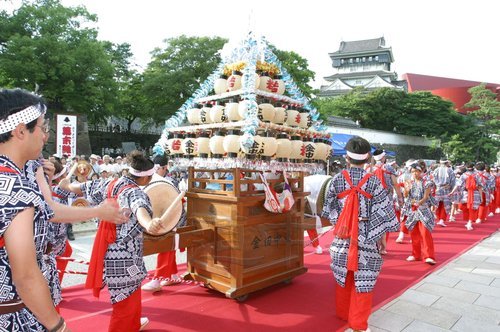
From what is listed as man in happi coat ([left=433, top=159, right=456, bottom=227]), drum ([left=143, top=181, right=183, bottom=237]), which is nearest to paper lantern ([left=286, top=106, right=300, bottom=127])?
drum ([left=143, top=181, right=183, bottom=237])

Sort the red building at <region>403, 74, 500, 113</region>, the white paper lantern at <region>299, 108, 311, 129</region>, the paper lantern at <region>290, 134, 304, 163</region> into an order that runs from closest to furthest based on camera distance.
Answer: the paper lantern at <region>290, 134, 304, 163</region>
the white paper lantern at <region>299, 108, 311, 129</region>
the red building at <region>403, 74, 500, 113</region>

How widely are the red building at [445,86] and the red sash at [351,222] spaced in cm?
3931

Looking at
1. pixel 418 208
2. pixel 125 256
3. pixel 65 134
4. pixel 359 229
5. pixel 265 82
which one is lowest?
pixel 125 256

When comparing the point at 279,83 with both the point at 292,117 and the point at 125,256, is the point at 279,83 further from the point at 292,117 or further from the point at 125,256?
the point at 125,256

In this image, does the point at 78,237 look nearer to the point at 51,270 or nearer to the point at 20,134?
the point at 51,270

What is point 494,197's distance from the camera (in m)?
12.2

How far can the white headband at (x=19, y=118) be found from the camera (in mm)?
1443

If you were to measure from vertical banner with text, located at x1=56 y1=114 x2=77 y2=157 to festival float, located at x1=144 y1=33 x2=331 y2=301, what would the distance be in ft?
26.6

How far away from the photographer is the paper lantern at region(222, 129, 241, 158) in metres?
3.97

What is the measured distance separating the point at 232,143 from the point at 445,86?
43.0 metres

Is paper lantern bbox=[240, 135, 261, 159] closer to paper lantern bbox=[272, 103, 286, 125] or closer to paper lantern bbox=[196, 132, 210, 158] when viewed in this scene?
paper lantern bbox=[272, 103, 286, 125]

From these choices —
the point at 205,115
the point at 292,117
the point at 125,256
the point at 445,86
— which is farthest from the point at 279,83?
the point at 445,86

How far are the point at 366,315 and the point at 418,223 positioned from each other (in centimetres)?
304

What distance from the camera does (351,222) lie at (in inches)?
128
